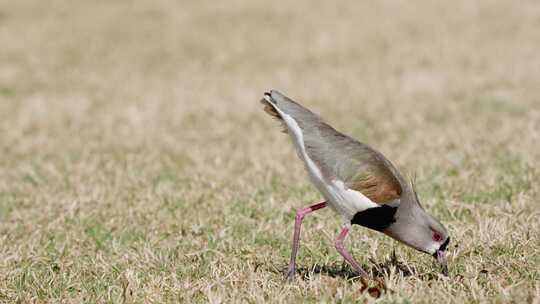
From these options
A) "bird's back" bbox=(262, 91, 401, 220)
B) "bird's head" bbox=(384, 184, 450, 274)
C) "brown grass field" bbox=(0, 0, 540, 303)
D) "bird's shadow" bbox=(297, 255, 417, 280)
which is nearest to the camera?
"bird's back" bbox=(262, 91, 401, 220)

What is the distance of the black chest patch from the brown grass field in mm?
258

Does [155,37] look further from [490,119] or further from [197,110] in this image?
[490,119]

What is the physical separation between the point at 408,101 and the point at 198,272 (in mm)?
6549

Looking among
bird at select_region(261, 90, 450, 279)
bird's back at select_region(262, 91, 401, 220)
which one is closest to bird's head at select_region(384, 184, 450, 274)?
bird at select_region(261, 90, 450, 279)

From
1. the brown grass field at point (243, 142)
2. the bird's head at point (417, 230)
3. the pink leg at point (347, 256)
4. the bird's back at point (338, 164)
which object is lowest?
the brown grass field at point (243, 142)

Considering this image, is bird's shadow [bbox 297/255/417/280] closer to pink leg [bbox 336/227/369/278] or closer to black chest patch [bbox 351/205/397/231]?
pink leg [bbox 336/227/369/278]

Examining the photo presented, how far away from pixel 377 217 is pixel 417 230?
213 mm

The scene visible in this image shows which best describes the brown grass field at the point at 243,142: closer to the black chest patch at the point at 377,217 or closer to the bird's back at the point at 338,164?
the black chest patch at the point at 377,217

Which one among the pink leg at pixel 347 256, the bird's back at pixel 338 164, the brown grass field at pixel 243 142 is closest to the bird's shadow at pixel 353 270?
the brown grass field at pixel 243 142

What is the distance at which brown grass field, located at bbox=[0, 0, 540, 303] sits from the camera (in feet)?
14.2

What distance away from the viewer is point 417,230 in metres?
4.00

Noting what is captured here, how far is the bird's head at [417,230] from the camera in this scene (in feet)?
13.1

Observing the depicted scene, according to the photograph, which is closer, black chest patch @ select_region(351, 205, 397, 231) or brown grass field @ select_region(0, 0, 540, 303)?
black chest patch @ select_region(351, 205, 397, 231)

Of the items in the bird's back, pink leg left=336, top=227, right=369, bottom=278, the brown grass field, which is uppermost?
the bird's back
